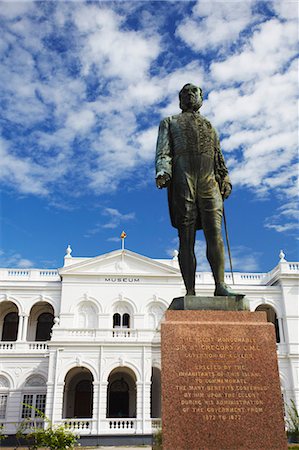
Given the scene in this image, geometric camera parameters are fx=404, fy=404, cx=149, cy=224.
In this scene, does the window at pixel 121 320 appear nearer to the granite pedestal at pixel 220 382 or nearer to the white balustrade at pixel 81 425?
the white balustrade at pixel 81 425

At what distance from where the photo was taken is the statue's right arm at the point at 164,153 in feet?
16.6

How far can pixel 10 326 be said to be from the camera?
95.9 feet

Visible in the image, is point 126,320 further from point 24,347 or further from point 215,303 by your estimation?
point 215,303

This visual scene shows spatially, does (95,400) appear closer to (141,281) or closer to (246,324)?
(141,281)

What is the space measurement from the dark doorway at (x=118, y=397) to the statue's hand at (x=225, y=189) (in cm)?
2270

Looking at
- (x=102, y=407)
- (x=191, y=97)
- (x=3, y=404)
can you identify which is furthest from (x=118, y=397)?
(x=191, y=97)

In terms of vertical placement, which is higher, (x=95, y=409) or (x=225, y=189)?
(x=225, y=189)

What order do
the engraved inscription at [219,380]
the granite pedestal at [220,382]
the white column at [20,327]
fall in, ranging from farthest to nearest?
the white column at [20,327] → the engraved inscription at [219,380] → the granite pedestal at [220,382]

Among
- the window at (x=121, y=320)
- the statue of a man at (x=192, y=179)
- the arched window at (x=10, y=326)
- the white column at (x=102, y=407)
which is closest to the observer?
the statue of a man at (x=192, y=179)

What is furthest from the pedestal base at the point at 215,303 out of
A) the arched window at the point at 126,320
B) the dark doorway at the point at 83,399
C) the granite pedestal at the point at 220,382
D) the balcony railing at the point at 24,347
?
the dark doorway at the point at 83,399

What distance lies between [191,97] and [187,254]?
7.15 feet

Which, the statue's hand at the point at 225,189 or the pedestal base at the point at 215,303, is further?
the statue's hand at the point at 225,189

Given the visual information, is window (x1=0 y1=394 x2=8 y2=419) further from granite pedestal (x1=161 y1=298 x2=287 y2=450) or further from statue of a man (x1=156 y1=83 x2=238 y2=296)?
granite pedestal (x1=161 y1=298 x2=287 y2=450)

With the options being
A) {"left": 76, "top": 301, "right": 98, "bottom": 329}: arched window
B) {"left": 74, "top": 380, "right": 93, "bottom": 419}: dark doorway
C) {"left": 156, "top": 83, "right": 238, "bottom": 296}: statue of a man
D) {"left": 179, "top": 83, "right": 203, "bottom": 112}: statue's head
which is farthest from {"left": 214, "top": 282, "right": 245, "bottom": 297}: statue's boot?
{"left": 74, "top": 380, "right": 93, "bottom": 419}: dark doorway
